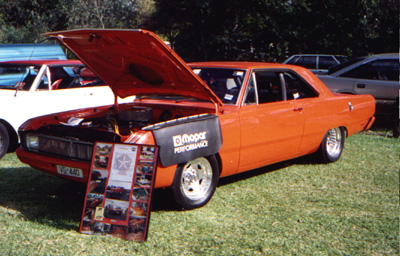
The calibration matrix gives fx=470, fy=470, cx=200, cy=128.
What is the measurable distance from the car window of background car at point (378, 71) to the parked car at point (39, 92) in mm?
5598

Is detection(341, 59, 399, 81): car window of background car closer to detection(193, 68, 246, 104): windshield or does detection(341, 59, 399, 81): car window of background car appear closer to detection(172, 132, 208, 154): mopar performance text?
detection(193, 68, 246, 104): windshield

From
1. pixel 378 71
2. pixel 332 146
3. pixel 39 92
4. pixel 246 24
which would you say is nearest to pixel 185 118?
pixel 332 146

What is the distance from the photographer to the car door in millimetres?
5254

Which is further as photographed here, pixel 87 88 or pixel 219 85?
pixel 87 88

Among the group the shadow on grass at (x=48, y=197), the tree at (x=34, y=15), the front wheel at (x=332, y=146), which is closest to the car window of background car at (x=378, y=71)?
the front wheel at (x=332, y=146)

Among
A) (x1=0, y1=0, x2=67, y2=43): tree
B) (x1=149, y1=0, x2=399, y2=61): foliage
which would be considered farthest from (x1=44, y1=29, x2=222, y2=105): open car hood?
(x1=0, y1=0, x2=67, y2=43): tree

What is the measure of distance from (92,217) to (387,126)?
334 inches

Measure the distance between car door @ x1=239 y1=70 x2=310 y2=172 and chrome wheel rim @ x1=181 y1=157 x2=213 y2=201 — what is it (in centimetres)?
51

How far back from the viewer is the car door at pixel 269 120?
17.2 ft

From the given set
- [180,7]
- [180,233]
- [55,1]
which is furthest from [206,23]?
[180,233]

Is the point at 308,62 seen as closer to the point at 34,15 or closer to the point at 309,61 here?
the point at 309,61

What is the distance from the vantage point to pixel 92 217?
4.04 m

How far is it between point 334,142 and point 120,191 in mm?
4018

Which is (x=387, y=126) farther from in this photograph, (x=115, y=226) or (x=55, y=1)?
(x=55, y=1)
